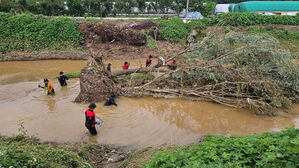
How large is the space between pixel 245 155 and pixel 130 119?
479 cm

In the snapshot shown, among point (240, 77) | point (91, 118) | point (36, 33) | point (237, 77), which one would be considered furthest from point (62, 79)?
point (36, 33)

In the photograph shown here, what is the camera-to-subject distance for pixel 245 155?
4.14 meters

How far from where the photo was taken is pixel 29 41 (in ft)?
59.3

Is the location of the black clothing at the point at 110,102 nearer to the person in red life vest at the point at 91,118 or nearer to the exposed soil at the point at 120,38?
the person in red life vest at the point at 91,118

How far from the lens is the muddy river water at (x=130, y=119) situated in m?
7.02

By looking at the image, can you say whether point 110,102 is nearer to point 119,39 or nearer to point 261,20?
point 119,39

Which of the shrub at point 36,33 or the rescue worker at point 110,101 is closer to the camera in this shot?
the rescue worker at point 110,101

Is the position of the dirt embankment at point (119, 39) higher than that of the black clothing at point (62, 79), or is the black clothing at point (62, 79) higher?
the dirt embankment at point (119, 39)

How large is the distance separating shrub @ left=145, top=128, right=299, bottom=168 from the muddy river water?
7.87 feet

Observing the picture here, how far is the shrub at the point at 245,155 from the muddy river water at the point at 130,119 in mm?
2399

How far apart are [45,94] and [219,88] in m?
8.28

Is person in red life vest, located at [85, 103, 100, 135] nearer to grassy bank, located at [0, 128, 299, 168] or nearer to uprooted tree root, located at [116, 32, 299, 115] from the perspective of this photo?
grassy bank, located at [0, 128, 299, 168]

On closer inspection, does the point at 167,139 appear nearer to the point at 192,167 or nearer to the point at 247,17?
the point at 192,167

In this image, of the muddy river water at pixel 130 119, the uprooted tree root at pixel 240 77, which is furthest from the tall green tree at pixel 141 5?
the muddy river water at pixel 130 119
